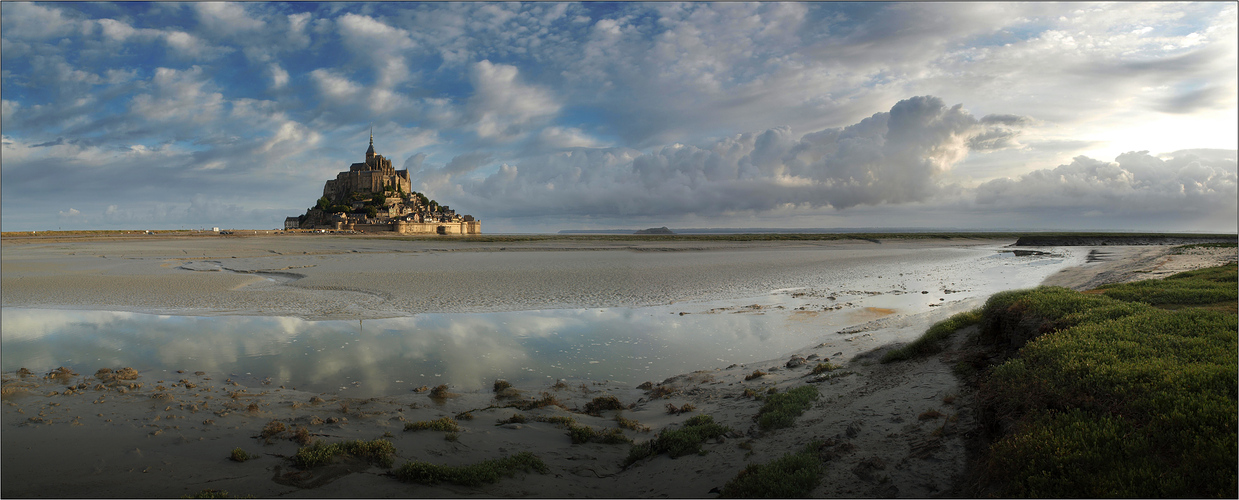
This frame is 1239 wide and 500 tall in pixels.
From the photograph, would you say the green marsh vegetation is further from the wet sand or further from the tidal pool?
the tidal pool

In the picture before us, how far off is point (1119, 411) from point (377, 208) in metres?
159

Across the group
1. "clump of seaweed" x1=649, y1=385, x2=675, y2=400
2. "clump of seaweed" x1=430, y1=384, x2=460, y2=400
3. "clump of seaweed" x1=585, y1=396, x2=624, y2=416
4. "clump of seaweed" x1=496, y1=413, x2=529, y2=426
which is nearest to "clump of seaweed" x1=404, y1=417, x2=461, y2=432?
"clump of seaweed" x1=496, y1=413, x2=529, y2=426

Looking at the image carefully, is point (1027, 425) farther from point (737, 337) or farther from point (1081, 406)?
point (737, 337)

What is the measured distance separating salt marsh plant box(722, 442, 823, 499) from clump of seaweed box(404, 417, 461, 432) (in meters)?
Answer: 4.27

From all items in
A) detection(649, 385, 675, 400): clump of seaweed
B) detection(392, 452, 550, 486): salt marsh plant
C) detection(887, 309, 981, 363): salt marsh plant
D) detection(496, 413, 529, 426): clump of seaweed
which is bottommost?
detection(649, 385, 675, 400): clump of seaweed

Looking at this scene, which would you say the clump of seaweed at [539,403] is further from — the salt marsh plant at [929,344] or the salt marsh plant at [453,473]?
the salt marsh plant at [929,344]

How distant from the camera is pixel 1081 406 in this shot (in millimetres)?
5441

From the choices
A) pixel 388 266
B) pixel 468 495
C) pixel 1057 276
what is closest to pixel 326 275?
pixel 388 266

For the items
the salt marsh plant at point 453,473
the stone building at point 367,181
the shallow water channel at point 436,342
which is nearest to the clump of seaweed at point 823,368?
the shallow water channel at point 436,342

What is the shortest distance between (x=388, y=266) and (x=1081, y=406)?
37.8 m

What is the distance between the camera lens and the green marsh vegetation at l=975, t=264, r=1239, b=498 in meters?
4.28

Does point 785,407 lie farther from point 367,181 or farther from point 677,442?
point 367,181

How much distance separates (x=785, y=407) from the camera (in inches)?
332

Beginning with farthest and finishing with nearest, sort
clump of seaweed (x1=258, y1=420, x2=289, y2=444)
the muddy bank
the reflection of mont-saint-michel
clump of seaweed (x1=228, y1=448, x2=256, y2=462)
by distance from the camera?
the reflection of mont-saint-michel < the muddy bank < clump of seaweed (x1=258, y1=420, x2=289, y2=444) < clump of seaweed (x1=228, y1=448, x2=256, y2=462)
